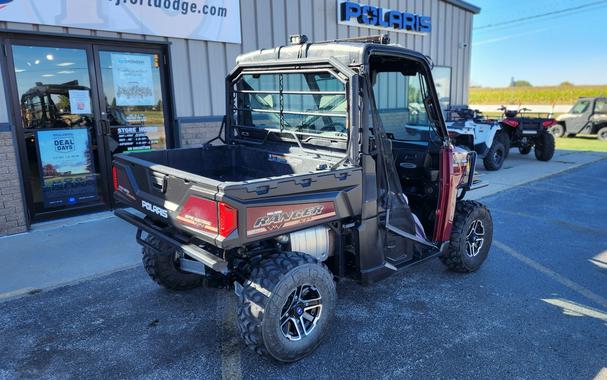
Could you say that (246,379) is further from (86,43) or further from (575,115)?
(575,115)

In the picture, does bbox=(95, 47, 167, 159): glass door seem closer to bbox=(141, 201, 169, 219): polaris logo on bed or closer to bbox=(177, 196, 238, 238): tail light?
bbox=(141, 201, 169, 219): polaris logo on bed

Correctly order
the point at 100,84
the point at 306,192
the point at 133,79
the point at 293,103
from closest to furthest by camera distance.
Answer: the point at 306,192 < the point at 293,103 < the point at 100,84 < the point at 133,79

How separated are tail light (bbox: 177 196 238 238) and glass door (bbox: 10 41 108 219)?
4285 mm

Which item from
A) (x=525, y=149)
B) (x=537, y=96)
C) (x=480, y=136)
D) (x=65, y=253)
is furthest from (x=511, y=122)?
(x=537, y=96)

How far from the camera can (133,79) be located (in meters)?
6.76

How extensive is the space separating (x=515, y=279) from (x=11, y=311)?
459 cm

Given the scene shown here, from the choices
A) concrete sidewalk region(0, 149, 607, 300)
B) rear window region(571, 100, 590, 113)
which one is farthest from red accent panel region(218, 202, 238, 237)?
rear window region(571, 100, 590, 113)

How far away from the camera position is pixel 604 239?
18.2 ft

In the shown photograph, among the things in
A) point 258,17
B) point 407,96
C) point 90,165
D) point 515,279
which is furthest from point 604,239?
point 90,165

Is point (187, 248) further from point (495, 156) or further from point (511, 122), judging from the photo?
point (511, 122)

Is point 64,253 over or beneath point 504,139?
beneath

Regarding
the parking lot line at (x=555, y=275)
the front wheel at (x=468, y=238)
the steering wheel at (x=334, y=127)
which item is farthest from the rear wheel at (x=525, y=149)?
the steering wheel at (x=334, y=127)

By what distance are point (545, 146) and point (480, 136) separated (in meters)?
3.20

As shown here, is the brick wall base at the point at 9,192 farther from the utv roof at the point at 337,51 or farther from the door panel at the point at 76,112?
the utv roof at the point at 337,51
